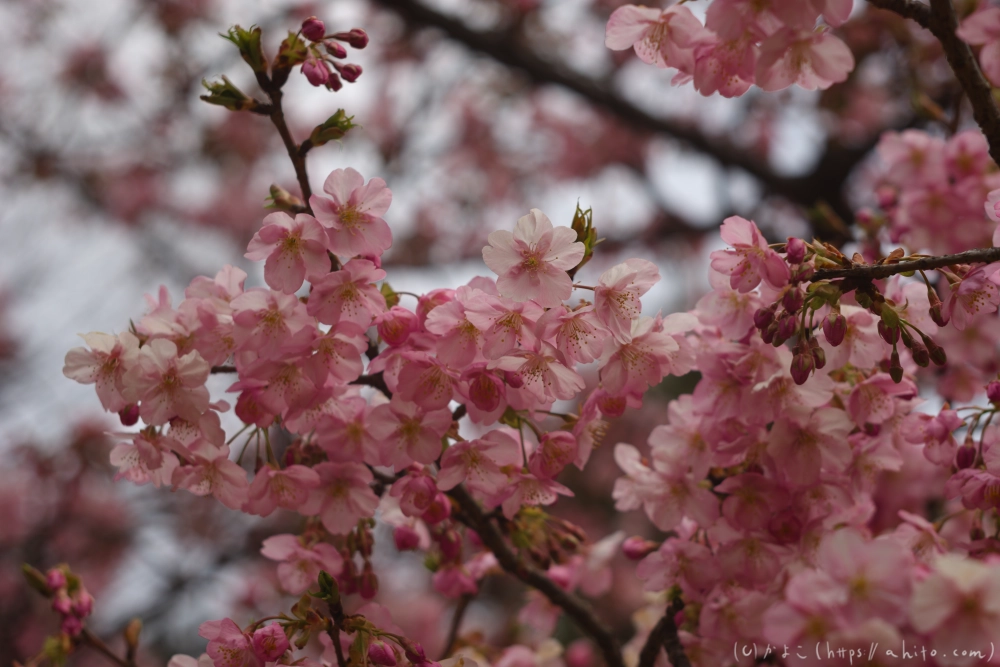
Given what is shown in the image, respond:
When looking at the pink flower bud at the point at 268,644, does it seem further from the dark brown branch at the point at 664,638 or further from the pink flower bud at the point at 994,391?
the pink flower bud at the point at 994,391

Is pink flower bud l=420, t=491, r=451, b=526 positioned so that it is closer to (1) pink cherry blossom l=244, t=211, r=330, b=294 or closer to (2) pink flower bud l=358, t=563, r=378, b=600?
(2) pink flower bud l=358, t=563, r=378, b=600

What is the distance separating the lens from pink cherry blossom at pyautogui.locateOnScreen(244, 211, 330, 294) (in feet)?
4.01

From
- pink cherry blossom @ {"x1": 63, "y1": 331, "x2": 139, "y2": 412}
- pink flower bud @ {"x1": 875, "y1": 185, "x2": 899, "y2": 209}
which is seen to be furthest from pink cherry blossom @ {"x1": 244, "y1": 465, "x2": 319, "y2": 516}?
pink flower bud @ {"x1": 875, "y1": 185, "x2": 899, "y2": 209}

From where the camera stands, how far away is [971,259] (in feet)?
3.57

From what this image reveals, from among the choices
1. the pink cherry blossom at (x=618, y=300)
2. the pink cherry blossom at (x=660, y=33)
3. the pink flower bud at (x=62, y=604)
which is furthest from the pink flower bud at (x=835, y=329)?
the pink flower bud at (x=62, y=604)

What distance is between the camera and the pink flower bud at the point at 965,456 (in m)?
1.31

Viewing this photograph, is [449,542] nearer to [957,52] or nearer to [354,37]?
[354,37]

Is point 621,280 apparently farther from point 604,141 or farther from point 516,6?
point 604,141

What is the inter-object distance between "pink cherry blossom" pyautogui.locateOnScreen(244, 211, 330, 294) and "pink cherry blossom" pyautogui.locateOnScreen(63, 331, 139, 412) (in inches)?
11.5

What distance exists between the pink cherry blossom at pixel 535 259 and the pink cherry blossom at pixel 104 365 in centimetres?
65

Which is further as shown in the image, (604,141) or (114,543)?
(604,141)

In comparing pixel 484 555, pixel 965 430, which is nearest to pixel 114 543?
pixel 484 555

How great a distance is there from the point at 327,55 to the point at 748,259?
0.83 metres

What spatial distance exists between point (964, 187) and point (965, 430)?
34.8 inches
